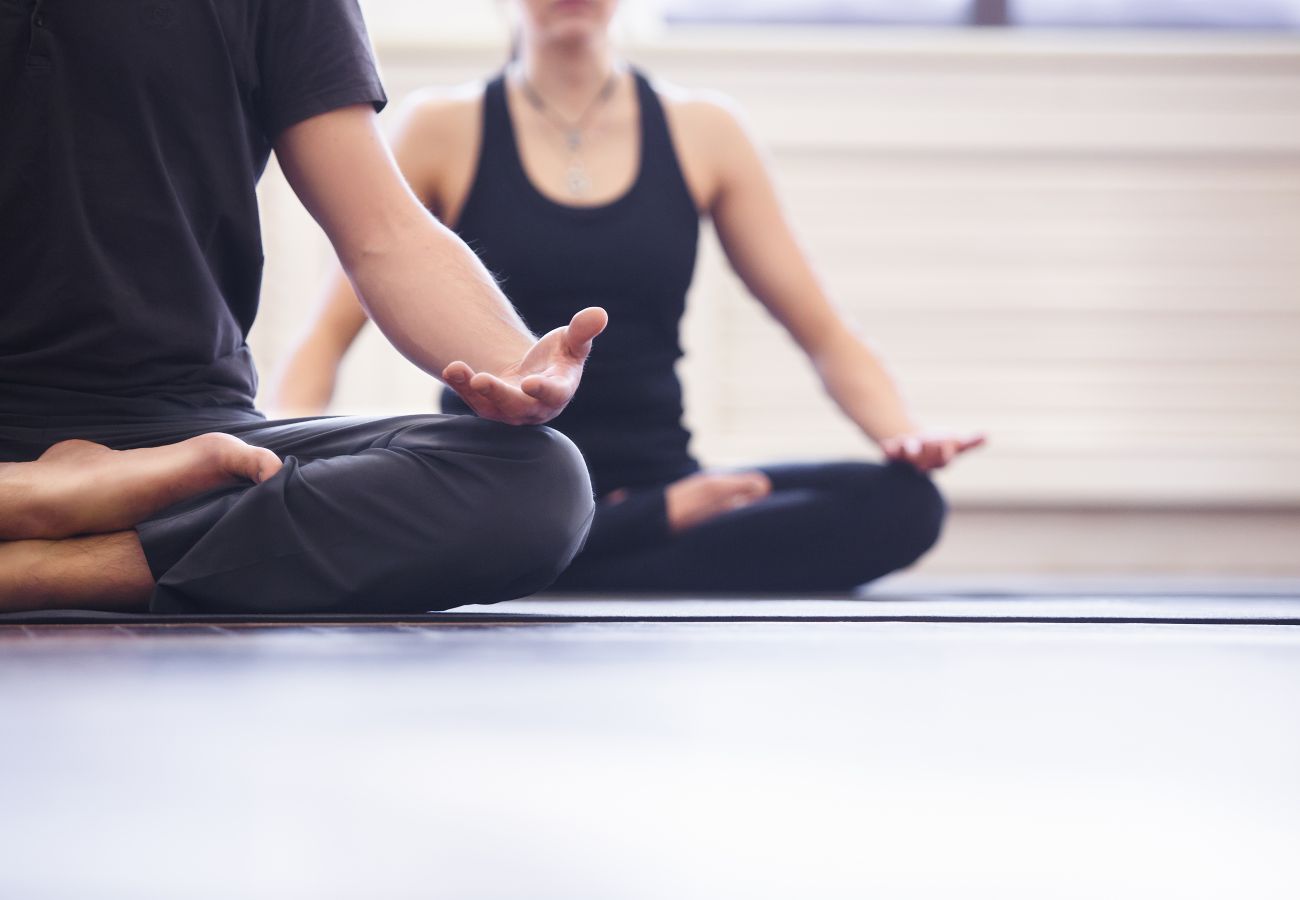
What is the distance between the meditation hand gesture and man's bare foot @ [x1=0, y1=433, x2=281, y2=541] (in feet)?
0.54

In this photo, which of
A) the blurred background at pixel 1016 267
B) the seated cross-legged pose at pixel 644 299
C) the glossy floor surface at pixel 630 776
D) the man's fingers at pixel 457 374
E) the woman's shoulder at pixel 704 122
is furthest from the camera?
the blurred background at pixel 1016 267

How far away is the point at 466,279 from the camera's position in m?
1.03

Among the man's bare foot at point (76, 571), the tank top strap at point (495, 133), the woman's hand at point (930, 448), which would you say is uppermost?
the tank top strap at point (495, 133)

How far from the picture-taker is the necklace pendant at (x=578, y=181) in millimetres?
1647

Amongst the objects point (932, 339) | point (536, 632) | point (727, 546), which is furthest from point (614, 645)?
point (932, 339)

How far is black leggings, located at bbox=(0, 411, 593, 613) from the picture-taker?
0.94 metres

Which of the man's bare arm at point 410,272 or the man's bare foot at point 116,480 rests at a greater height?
the man's bare arm at point 410,272

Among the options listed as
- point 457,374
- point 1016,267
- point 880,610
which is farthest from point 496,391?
point 1016,267

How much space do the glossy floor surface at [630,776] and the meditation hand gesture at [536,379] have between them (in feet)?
0.67

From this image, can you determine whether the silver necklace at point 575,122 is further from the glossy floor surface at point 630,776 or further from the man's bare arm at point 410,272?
the glossy floor surface at point 630,776

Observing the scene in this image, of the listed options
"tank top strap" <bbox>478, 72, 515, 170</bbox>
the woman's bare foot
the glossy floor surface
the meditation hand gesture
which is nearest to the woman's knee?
the woman's bare foot

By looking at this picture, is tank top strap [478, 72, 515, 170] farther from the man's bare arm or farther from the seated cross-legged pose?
the man's bare arm

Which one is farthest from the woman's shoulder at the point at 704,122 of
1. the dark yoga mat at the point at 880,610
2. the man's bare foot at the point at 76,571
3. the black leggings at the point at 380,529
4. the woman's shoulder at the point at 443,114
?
the man's bare foot at the point at 76,571

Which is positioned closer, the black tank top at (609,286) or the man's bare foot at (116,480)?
the man's bare foot at (116,480)
